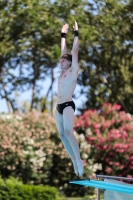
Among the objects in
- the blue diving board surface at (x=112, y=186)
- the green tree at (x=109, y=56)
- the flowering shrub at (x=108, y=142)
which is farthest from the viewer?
the green tree at (x=109, y=56)

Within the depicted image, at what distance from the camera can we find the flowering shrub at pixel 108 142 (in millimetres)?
17844

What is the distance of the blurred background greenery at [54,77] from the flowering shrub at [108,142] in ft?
0.10

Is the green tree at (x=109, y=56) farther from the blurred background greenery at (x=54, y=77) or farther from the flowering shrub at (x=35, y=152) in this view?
the flowering shrub at (x=35, y=152)

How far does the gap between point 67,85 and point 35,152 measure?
33.5 ft

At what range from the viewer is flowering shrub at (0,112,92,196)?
1594 cm

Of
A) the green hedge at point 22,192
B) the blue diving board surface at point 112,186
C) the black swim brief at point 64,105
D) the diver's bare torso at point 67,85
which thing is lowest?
the green hedge at point 22,192

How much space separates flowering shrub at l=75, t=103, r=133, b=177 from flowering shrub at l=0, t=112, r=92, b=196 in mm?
689

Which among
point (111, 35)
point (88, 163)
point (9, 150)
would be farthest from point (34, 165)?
point (111, 35)

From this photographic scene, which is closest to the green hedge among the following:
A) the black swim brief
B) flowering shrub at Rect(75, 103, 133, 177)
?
flowering shrub at Rect(75, 103, 133, 177)

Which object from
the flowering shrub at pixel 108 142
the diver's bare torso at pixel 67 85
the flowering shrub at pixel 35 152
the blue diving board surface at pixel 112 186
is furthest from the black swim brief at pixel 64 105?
the flowering shrub at pixel 108 142

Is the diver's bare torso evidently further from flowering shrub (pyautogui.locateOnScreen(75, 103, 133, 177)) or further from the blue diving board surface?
flowering shrub (pyautogui.locateOnScreen(75, 103, 133, 177))

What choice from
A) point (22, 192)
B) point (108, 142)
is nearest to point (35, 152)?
point (108, 142)

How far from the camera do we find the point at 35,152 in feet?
53.4

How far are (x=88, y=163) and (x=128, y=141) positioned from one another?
1368 millimetres
